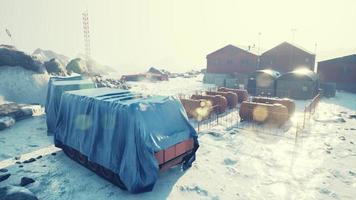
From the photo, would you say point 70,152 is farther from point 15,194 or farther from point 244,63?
point 244,63

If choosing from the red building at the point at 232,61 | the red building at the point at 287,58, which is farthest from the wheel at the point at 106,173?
the red building at the point at 287,58

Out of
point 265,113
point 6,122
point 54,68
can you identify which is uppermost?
point 54,68

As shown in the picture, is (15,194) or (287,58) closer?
(15,194)

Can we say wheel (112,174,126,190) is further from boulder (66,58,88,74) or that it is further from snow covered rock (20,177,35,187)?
boulder (66,58,88,74)

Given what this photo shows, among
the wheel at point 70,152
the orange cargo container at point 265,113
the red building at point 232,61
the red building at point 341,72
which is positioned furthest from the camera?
the red building at point 232,61

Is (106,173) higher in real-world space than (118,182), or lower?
higher

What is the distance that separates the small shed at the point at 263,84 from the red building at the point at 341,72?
9731mm

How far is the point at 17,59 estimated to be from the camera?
80.3ft

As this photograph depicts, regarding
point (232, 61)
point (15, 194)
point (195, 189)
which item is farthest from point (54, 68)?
point (232, 61)

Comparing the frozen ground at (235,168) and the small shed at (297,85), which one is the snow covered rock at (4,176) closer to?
the frozen ground at (235,168)

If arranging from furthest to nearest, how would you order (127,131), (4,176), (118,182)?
(4,176) < (118,182) < (127,131)

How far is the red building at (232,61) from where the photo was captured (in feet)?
128

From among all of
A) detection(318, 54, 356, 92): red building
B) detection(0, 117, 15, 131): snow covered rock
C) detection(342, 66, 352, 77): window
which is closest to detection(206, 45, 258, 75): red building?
detection(318, 54, 356, 92): red building

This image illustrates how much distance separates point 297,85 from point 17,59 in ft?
94.2
